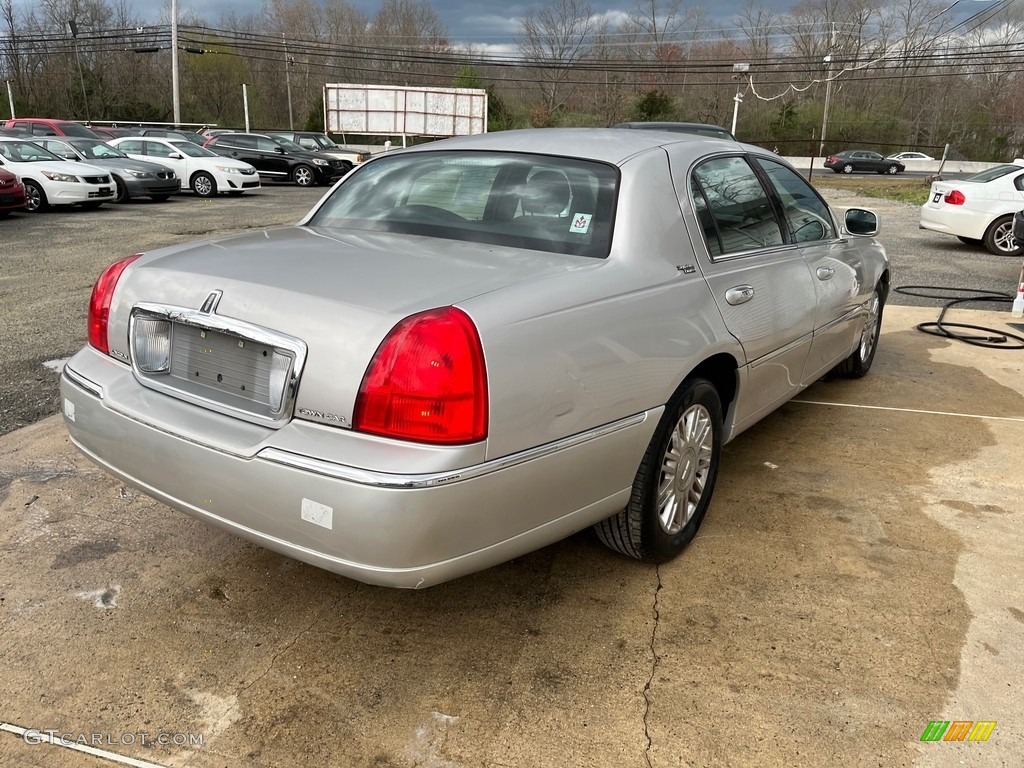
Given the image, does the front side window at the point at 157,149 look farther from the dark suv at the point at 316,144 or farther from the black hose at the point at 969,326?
the black hose at the point at 969,326

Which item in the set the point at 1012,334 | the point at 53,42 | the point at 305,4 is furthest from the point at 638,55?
the point at 1012,334

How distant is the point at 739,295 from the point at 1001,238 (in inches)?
429

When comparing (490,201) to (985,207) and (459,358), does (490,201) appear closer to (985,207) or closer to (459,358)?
(459,358)

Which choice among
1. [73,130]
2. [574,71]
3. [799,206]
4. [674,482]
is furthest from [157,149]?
[574,71]

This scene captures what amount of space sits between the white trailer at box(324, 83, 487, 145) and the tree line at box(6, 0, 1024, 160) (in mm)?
16201

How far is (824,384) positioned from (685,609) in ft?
10.3

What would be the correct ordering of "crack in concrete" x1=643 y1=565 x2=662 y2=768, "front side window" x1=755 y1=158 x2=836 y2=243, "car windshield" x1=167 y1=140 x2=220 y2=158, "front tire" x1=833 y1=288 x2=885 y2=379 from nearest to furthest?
"crack in concrete" x1=643 y1=565 x2=662 y2=768 < "front side window" x1=755 y1=158 x2=836 y2=243 < "front tire" x1=833 y1=288 x2=885 y2=379 < "car windshield" x1=167 y1=140 x2=220 y2=158

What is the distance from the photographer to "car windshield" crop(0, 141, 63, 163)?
15122mm

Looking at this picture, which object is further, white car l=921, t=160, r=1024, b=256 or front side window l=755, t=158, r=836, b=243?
white car l=921, t=160, r=1024, b=256

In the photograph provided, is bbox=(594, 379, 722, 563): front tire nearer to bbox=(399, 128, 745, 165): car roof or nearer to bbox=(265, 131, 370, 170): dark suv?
bbox=(399, 128, 745, 165): car roof

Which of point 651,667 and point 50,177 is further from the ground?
point 50,177

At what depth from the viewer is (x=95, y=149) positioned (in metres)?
18.3

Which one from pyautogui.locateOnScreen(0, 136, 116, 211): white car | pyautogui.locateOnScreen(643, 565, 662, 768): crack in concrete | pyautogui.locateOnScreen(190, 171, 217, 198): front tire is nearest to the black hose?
pyautogui.locateOnScreen(643, 565, 662, 768): crack in concrete

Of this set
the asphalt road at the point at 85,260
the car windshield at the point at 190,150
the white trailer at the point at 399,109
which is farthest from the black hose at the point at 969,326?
the white trailer at the point at 399,109
